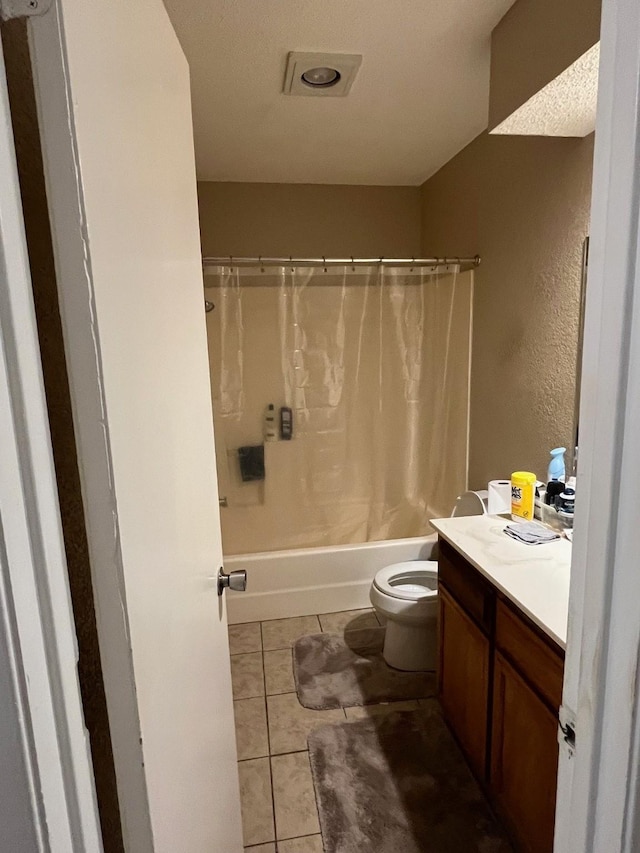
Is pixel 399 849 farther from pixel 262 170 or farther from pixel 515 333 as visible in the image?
pixel 262 170

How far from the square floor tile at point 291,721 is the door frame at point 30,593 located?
1.49m

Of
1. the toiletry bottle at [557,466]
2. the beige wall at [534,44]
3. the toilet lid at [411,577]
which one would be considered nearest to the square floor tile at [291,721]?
the toilet lid at [411,577]

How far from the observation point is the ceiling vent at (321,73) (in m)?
1.74

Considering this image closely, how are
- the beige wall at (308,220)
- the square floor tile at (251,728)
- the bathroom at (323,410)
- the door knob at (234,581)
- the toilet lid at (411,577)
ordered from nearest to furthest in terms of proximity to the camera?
the bathroom at (323,410) → the door knob at (234,581) → the square floor tile at (251,728) → the toilet lid at (411,577) → the beige wall at (308,220)

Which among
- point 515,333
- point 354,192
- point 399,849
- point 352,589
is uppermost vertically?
point 354,192

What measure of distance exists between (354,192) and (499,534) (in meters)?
2.42

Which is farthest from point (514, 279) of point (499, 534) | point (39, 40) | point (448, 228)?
point (39, 40)

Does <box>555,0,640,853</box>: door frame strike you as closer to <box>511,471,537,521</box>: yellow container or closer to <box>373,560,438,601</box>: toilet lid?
<box>511,471,537,521</box>: yellow container

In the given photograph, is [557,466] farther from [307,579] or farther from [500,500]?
[307,579]

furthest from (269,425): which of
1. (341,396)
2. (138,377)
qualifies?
(138,377)

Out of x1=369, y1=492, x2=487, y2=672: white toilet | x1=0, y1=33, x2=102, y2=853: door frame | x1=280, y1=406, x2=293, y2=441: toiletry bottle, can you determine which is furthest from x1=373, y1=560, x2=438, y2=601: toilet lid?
x1=0, y1=33, x2=102, y2=853: door frame

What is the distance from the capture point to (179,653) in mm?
852

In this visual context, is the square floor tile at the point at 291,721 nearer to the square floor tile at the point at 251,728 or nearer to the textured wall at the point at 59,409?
the square floor tile at the point at 251,728

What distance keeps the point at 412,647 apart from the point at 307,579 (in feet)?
2.31
